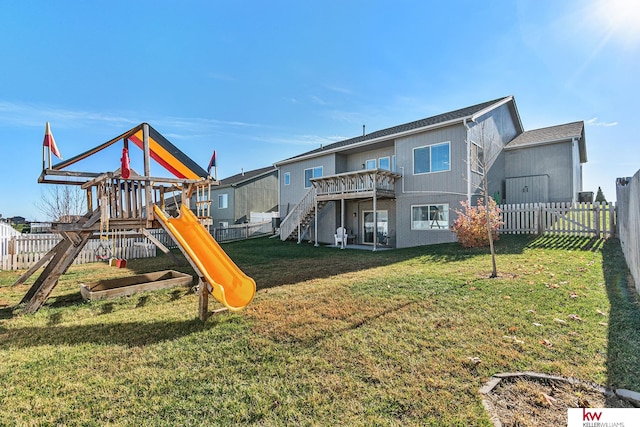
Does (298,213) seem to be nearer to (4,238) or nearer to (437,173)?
(437,173)

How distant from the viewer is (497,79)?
47.4 ft

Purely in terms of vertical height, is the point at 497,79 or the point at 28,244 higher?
the point at 497,79

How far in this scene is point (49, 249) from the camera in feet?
43.5

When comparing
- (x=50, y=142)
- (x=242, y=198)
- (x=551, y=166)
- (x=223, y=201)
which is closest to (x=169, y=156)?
(x=50, y=142)

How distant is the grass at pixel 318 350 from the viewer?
259 cm

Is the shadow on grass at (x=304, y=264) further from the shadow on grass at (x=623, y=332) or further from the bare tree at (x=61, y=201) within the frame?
the bare tree at (x=61, y=201)

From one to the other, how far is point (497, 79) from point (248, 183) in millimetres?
21062

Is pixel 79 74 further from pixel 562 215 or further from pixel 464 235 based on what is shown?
pixel 562 215

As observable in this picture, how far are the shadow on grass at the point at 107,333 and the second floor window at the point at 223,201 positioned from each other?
23.1 meters

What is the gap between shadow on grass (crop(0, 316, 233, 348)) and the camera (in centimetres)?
415

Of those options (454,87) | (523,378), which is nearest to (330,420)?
(523,378)

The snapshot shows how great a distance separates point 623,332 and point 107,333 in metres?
7.30

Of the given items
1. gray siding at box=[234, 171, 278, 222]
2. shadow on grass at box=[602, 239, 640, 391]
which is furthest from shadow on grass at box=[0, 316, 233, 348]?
gray siding at box=[234, 171, 278, 222]

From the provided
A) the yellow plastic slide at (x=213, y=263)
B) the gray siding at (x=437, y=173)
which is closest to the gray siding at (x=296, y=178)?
the gray siding at (x=437, y=173)
